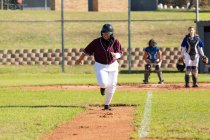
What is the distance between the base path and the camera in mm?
12133

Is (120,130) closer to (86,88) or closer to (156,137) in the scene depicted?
(156,137)

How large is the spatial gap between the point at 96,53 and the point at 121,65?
19916 mm

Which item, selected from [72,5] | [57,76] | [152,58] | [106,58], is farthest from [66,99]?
[72,5]

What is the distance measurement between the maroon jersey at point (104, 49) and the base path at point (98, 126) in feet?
3.79

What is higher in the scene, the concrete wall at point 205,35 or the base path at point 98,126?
the concrete wall at point 205,35

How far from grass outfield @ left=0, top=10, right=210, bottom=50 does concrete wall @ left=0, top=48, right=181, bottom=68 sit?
4249mm

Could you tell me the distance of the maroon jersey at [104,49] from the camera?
16844 mm

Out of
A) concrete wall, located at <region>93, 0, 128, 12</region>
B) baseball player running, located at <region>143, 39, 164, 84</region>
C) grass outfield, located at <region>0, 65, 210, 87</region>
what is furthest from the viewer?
concrete wall, located at <region>93, 0, 128, 12</region>

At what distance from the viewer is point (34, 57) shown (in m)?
38.2

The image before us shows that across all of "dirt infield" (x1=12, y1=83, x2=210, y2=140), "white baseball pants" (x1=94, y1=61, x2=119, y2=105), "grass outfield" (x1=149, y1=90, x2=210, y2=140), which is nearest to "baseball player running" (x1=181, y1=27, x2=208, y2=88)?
"grass outfield" (x1=149, y1=90, x2=210, y2=140)

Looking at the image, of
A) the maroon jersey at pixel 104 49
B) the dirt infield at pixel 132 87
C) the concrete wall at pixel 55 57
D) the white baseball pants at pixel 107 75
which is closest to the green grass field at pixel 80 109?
the white baseball pants at pixel 107 75

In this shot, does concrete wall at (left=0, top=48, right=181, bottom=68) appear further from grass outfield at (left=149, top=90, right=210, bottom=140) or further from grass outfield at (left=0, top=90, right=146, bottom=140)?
grass outfield at (left=149, top=90, right=210, bottom=140)

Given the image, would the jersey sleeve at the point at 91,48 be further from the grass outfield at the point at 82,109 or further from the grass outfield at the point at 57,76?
the grass outfield at the point at 57,76

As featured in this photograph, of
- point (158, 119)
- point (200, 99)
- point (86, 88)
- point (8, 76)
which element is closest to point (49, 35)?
point (8, 76)
